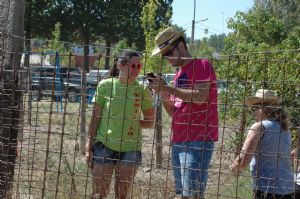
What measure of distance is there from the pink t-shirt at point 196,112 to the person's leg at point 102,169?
2.03 feet

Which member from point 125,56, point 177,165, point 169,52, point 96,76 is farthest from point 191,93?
point 96,76

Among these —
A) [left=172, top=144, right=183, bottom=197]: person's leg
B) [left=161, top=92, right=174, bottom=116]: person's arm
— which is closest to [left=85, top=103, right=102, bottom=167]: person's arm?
[left=161, top=92, right=174, bottom=116]: person's arm

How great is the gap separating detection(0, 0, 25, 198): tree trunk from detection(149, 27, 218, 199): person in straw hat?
4.31 feet

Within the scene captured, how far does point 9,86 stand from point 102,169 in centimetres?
109

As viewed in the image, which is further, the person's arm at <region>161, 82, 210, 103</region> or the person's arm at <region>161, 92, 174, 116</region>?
the person's arm at <region>161, 92, 174, 116</region>

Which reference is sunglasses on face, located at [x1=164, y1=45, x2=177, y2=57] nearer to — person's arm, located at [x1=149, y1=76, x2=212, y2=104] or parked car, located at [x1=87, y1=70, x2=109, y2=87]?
person's arm, located at [x1=149, y1=76, x2=212, y2=104]

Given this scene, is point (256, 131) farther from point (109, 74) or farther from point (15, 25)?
point (15, 25)

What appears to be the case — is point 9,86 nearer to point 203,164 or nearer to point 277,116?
point 203,164

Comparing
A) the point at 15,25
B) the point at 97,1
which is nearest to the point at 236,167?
the point at 15,25

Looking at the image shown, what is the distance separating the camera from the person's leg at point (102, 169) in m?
4.33

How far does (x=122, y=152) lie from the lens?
442 cm

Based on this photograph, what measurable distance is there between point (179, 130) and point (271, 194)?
2.52 ft

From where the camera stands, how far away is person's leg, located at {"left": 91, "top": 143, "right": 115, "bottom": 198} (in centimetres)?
433

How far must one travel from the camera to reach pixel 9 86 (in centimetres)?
474
